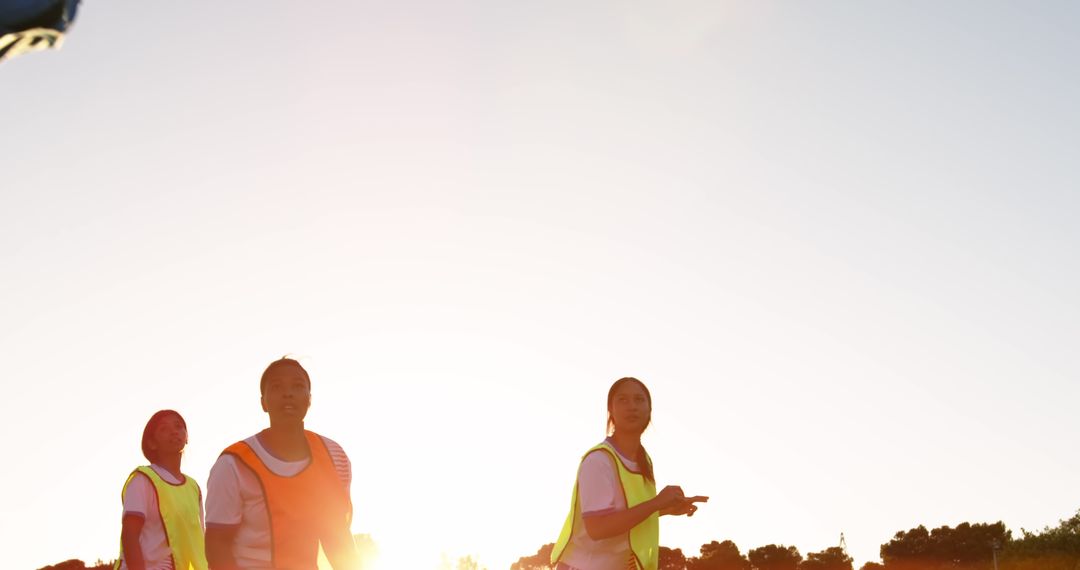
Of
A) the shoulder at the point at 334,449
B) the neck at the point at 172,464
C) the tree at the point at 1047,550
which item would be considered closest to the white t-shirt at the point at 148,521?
the neck at the point at 172,464

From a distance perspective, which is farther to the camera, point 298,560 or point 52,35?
point 298,560

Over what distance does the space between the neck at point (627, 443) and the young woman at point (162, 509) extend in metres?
3.58

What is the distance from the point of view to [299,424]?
6785 mm

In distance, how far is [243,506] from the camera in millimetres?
6602

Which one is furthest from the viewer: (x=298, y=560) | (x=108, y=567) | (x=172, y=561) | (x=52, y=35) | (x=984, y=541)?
(x=984, y=541)

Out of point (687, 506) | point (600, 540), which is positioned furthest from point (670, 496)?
point (600, 540)

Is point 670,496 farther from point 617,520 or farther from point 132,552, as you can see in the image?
point 132,552

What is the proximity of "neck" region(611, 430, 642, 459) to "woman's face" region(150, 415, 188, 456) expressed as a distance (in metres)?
3.61

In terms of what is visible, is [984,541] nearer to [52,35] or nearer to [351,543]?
[351,543]

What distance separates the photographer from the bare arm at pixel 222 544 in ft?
21.4

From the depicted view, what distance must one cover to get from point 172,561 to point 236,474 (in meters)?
3.33

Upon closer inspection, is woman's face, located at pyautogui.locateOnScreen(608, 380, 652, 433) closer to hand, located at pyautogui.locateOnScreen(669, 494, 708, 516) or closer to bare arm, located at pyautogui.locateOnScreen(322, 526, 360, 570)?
hand, located at pyautogui.locateOnScreen(669, 494, 708, 516)

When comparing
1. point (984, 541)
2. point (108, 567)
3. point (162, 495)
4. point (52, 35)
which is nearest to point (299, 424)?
point (162, 495)

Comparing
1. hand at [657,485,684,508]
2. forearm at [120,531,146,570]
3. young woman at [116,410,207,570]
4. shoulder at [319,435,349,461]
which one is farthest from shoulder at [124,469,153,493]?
hand at [657,485,684,508]
